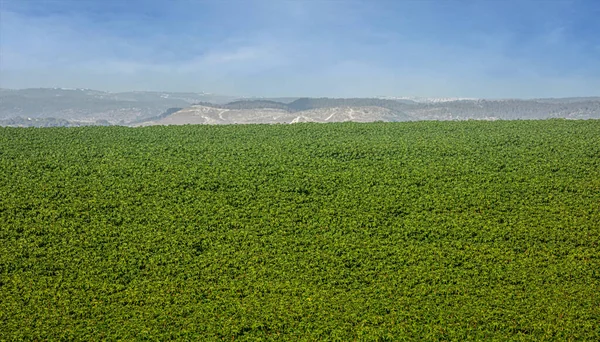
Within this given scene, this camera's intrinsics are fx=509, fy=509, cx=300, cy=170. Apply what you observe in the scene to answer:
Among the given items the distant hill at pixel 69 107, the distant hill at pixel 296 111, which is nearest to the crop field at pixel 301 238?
the distant hill at pixel 296 111

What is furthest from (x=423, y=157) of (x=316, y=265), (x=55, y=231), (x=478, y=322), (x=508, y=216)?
(x=55, y=231)

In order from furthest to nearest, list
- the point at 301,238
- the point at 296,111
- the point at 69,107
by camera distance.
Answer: the point at 69,107 → the point at 296,111 → the point at 301,238

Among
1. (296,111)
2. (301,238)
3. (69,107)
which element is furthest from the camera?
(69,107)

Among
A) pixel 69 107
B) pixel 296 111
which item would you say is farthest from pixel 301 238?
pixel 69 107

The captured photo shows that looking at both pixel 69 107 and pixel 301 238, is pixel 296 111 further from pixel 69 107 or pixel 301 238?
pixel 301 238

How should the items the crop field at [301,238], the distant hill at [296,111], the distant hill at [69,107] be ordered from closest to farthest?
1. the crop field at [301,238]
2. the distant hill at [296,111]
3. the distant hill at [69,107]

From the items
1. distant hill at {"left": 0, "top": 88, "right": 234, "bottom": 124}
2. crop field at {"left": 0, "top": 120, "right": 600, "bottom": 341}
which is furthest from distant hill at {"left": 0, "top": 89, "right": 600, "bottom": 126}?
crop field at {"left": 0, "top": 120, "right": 600, "bottom": 341}

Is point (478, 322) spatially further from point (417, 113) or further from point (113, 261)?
point (417, 113)

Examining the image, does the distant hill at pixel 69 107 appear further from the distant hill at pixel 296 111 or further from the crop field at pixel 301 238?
the crop field at pixel 301 238

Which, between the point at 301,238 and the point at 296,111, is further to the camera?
the point at 296,111

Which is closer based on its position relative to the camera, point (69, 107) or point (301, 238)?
point (301, 238)
